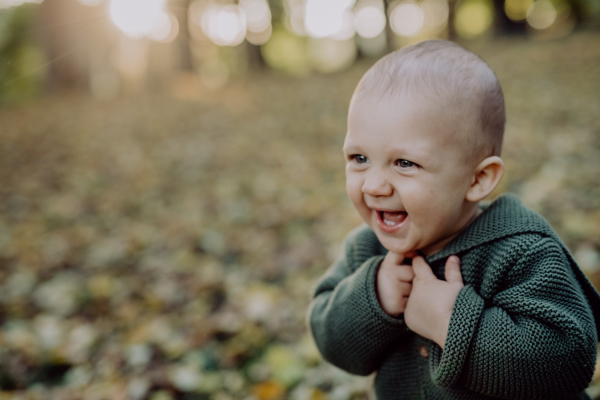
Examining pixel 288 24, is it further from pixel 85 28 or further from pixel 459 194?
pixel 459 194

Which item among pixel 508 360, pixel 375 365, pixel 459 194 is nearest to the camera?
pixel 508 360

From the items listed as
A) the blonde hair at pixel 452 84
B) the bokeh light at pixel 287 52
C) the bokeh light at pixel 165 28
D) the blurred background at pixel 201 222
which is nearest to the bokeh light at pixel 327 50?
the bokeh light at pixel 287 52

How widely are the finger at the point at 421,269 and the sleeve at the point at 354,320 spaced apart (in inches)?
5.2

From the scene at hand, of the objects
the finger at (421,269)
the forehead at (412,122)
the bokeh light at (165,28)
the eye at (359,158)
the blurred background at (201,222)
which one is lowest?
the blurred background at (201,222)

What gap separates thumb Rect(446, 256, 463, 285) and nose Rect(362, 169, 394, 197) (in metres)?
0.31

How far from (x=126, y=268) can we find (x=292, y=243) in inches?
59.9

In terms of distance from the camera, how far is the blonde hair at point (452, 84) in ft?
3.90

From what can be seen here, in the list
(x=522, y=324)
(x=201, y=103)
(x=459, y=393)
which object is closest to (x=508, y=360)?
(x=522, y=324)

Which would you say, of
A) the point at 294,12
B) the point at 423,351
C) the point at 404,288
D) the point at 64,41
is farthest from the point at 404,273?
the point at 294,12

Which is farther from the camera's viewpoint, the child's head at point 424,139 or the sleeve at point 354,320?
the sleeve at point 354,320

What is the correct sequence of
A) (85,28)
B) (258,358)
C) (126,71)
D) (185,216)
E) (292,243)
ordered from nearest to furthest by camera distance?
(258,358), (292,243), (185,216), (85,28), (126,71)

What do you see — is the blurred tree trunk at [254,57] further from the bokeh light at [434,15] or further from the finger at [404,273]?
the finger at [404,273]

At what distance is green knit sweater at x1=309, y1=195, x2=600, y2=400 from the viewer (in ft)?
3.72

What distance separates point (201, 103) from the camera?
1170 centimetres
